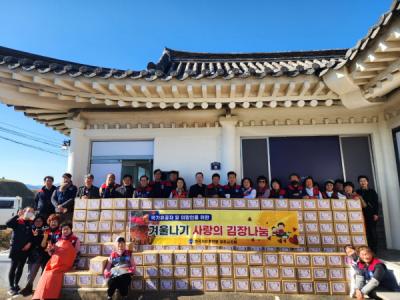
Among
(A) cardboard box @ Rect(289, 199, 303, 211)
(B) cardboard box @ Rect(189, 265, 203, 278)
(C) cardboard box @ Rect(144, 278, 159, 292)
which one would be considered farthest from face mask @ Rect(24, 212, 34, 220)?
(A) cardboard box @ Rect(289, 199, 303, 211)

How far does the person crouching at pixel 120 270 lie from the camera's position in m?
3.66

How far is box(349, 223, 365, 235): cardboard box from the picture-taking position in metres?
4.21

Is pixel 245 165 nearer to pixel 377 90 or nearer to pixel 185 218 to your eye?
pixel 185 218

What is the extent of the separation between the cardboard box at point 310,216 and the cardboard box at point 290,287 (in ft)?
3.39

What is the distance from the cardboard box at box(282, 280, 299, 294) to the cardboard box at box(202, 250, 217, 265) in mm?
1139

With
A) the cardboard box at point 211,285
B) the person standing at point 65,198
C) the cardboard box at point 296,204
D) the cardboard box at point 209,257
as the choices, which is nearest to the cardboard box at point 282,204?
the cardboard box at point 296,204

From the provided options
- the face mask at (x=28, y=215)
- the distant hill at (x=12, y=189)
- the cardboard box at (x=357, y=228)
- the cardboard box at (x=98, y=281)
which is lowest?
the cardboard box at (x=98, y=281)

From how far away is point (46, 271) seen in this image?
150 inches

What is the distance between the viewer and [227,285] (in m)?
3.98

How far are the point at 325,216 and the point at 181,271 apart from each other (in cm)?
261

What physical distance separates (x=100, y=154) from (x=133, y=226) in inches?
84.8

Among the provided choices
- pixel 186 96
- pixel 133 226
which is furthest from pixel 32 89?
pixel 133 226

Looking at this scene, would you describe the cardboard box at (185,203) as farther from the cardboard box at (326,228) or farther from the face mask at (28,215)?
the face mask at (28,215)

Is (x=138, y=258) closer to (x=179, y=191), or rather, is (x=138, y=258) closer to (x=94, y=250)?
(x=94, y=250)
